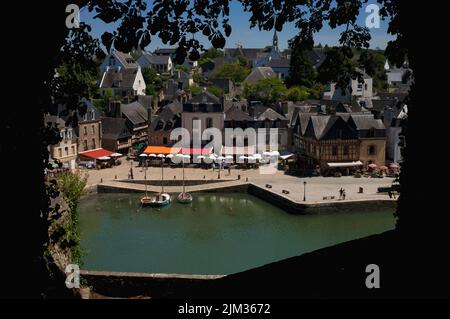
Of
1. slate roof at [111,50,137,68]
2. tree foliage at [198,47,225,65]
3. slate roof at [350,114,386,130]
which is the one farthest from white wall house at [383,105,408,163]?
tree foliage at [198,47,225,65]

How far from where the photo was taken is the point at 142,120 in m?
47.8

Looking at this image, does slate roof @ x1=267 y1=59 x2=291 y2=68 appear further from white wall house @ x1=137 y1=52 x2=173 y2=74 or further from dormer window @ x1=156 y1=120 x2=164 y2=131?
dormer window @ x1=156 y1=120 x2=164 y2=131

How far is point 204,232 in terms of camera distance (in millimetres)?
26656

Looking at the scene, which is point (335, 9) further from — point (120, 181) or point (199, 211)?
point (120, 181)

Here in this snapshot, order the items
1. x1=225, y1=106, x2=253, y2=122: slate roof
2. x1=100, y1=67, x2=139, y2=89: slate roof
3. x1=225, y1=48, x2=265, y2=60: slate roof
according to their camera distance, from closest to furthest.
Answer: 1. x1=225, y1=106, x2=253, y2=122: slate roof
2. x1=100, y1=67, x2=139, y2=89: slate roof
3. x1=225, y1=48, x2=265, y2=60: slate roof

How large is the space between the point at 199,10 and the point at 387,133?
36.1 meters

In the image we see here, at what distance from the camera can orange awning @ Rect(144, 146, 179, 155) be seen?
41.3 meters

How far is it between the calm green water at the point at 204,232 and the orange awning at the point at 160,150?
294 inches

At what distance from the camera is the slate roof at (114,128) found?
4338 cm

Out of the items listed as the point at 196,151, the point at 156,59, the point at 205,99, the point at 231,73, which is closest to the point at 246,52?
the point at 156,59

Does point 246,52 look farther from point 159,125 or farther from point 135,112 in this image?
point 159,125

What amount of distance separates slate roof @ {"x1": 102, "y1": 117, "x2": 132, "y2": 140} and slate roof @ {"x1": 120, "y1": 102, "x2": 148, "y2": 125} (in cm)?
162

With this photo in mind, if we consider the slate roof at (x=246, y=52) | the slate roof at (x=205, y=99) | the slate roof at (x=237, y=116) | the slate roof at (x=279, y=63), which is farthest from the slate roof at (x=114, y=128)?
the slate roof at (x=246, y=52)
